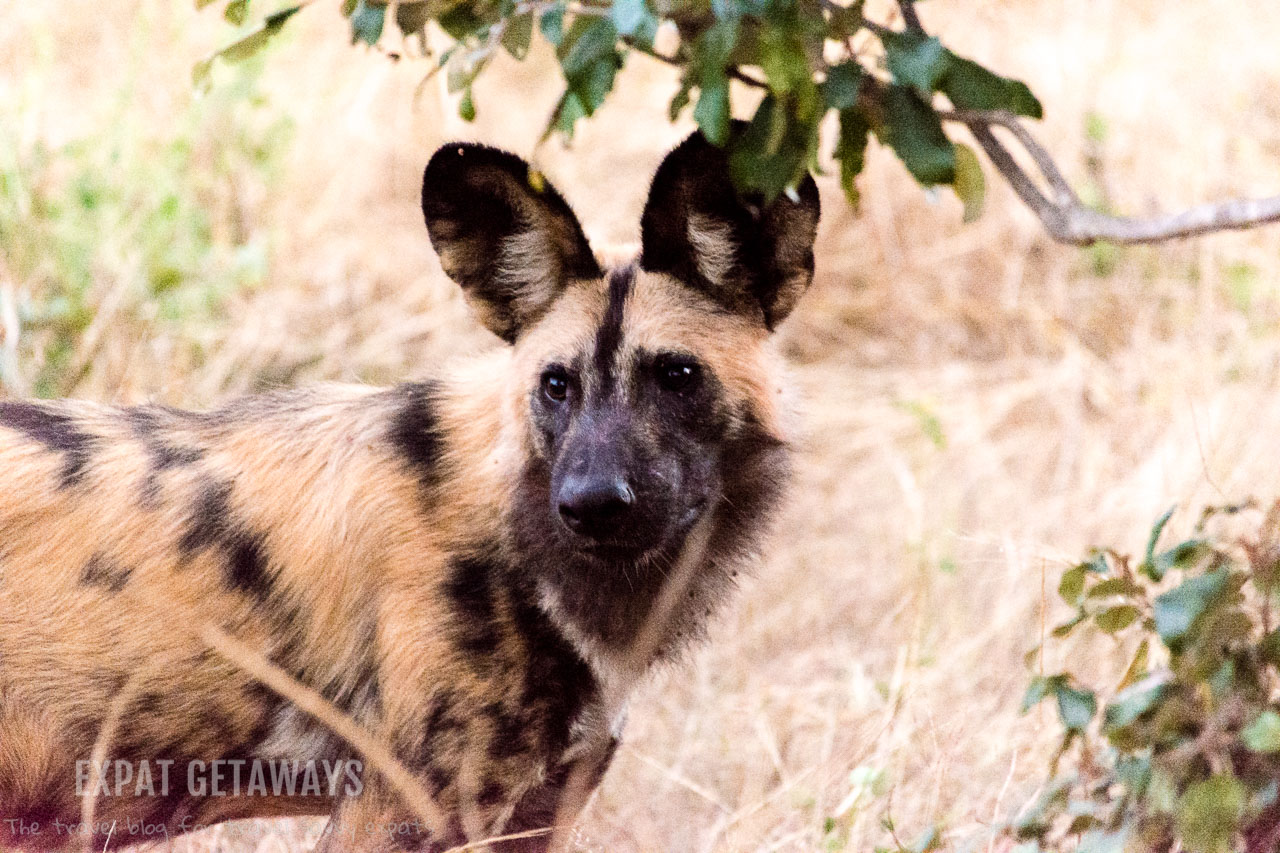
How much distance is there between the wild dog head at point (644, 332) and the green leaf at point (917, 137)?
375mm

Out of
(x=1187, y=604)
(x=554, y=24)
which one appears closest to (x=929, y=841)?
(x=1187, y=604)

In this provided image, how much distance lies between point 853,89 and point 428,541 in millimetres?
1137

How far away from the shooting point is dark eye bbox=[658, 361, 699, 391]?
2701 millimetres

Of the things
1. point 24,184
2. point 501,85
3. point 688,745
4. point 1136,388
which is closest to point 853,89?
point 688,745

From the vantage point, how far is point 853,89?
7.20 feet

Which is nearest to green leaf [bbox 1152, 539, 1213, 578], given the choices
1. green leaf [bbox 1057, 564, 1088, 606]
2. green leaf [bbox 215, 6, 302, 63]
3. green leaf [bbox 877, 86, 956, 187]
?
green leaf [bbox 1057, 564, 1088, 606]

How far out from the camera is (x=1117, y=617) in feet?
7.39

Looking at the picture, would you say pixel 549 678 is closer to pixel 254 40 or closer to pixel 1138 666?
pixel 1138 666

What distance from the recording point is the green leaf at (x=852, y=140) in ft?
7.55

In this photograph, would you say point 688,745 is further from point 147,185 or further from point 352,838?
point 147,185

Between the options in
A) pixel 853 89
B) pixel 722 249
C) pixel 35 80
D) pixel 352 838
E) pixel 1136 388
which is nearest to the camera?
pixel 853 89

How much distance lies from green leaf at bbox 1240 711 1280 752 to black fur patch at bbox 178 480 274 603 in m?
1.70

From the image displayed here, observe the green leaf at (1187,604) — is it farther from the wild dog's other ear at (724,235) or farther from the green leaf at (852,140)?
the wild dog's other ear at (724,235)

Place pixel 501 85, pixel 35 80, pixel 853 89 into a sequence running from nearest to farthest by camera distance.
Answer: pixel 853 89 → pixel 35 80 → pixel 501 85
